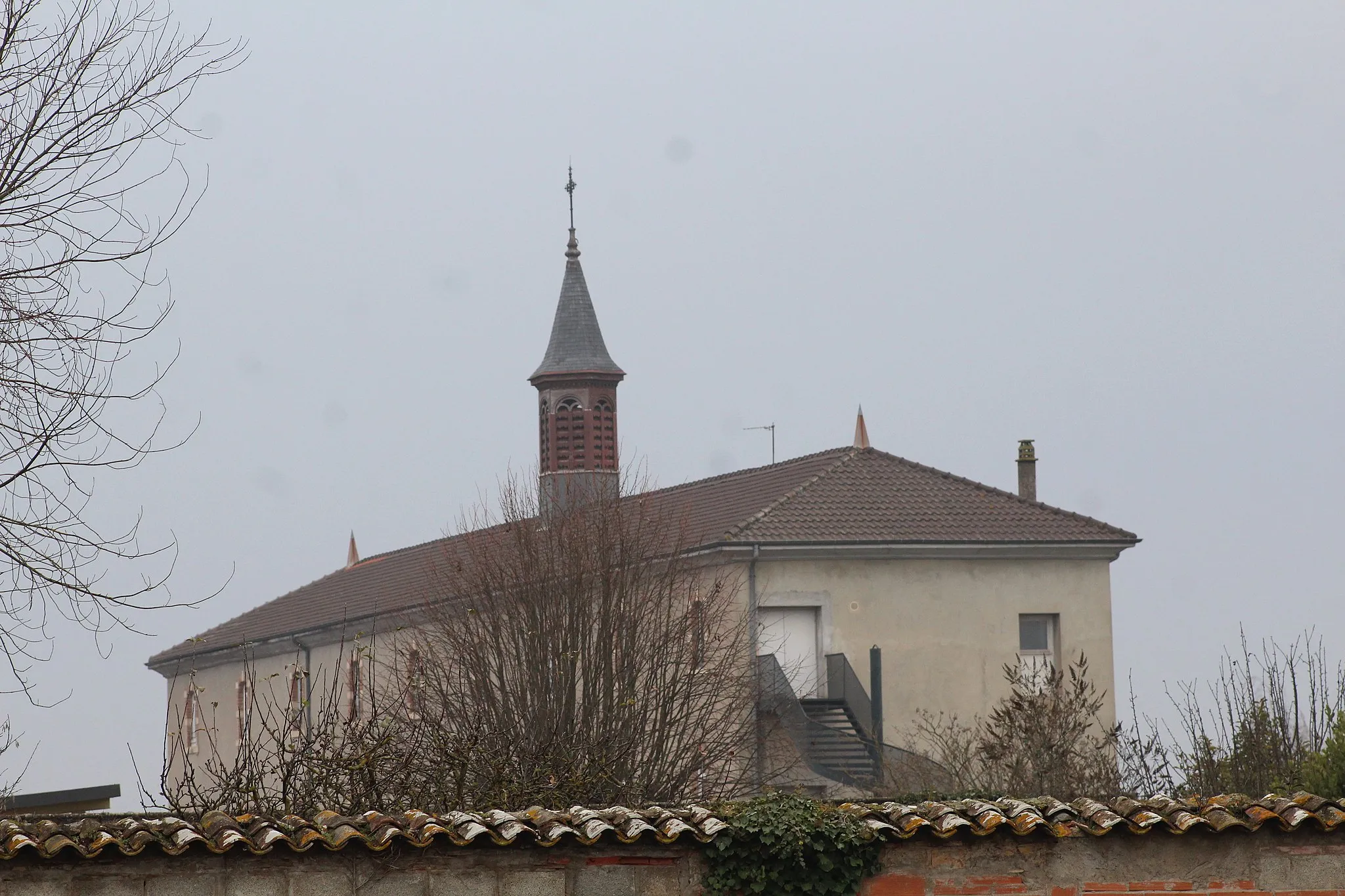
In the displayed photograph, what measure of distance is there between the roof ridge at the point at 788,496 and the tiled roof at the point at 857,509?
0.8 inches

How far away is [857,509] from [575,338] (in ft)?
43.6

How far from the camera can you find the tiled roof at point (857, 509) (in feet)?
102

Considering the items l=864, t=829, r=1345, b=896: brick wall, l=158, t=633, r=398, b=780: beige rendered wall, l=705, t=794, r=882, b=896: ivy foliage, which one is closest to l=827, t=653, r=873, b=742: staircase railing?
l=158, t=633, r=398, b=780: beige rendered wall

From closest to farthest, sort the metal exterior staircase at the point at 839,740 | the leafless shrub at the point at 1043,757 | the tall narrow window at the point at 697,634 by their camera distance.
Result: 1. the leafless shrub at the point at 1043,757
2. the tall narrow window at the point at 697,634
3. the metal exterior staircase at the point at 839,740

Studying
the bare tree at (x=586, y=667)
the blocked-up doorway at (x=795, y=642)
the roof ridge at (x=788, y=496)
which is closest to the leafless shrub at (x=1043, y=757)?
the bare tree at (x=586, y=667)

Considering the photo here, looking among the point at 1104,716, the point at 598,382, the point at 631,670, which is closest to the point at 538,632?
the point at 631,670

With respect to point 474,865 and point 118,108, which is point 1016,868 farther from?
point 118,108

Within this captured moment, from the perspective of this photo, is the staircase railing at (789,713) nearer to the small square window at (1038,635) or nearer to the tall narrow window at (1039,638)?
the tall narrow window at (1039,638)

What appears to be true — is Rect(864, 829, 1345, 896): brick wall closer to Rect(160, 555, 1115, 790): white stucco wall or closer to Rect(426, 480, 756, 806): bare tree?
Rect(426, 480, 756, 806): bare tree

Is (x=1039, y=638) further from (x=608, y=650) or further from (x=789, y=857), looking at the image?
(x=789, y=857)

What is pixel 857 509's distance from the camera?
32281mm

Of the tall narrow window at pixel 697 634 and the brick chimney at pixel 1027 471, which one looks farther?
the brick chimney at pixel 1027 471

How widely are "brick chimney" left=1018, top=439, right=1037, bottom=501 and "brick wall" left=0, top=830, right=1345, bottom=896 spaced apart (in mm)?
25840

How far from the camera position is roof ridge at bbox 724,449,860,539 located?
30.6 metres
